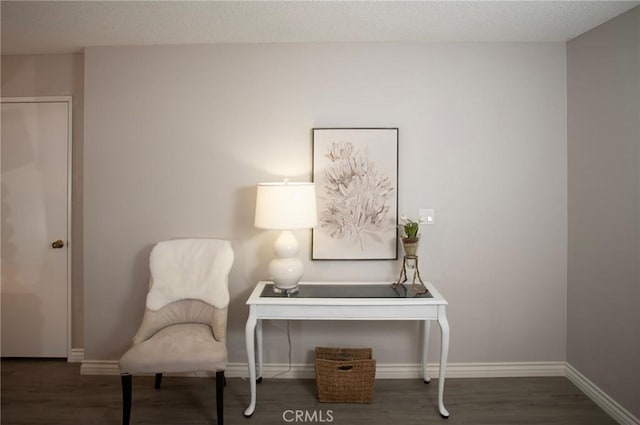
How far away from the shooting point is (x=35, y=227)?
3.38 metres

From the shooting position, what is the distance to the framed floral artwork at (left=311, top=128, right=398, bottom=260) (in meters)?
3.03

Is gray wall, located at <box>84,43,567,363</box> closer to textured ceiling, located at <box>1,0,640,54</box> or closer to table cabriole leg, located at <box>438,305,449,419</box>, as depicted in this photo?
textured ceiling, located at <box>1,0,640,54</box>

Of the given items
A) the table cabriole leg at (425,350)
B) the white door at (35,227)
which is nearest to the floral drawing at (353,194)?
the table cabriole leg at (425,350)

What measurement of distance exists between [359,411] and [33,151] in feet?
9.85

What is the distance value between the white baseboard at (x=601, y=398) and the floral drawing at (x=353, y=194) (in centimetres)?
162

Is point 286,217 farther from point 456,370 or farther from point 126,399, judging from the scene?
point 456,370

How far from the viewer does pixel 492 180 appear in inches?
120

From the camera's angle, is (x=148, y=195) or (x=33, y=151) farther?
(x=33, y=151)

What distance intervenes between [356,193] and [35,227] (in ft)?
8.05

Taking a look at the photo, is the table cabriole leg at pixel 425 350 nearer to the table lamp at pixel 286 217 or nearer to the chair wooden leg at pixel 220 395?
the table lamp at pixel 286 217

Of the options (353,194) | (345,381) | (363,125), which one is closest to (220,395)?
(345,381)

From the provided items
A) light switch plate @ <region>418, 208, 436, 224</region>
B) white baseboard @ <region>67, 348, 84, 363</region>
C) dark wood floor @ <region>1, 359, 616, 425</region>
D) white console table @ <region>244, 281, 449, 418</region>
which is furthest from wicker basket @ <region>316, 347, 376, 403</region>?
Answer: white baseboard @ <region>67, 348, 84, 363</region>

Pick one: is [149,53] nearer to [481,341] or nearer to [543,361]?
[481,341]

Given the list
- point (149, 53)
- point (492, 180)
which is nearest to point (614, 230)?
point (492, 180)
